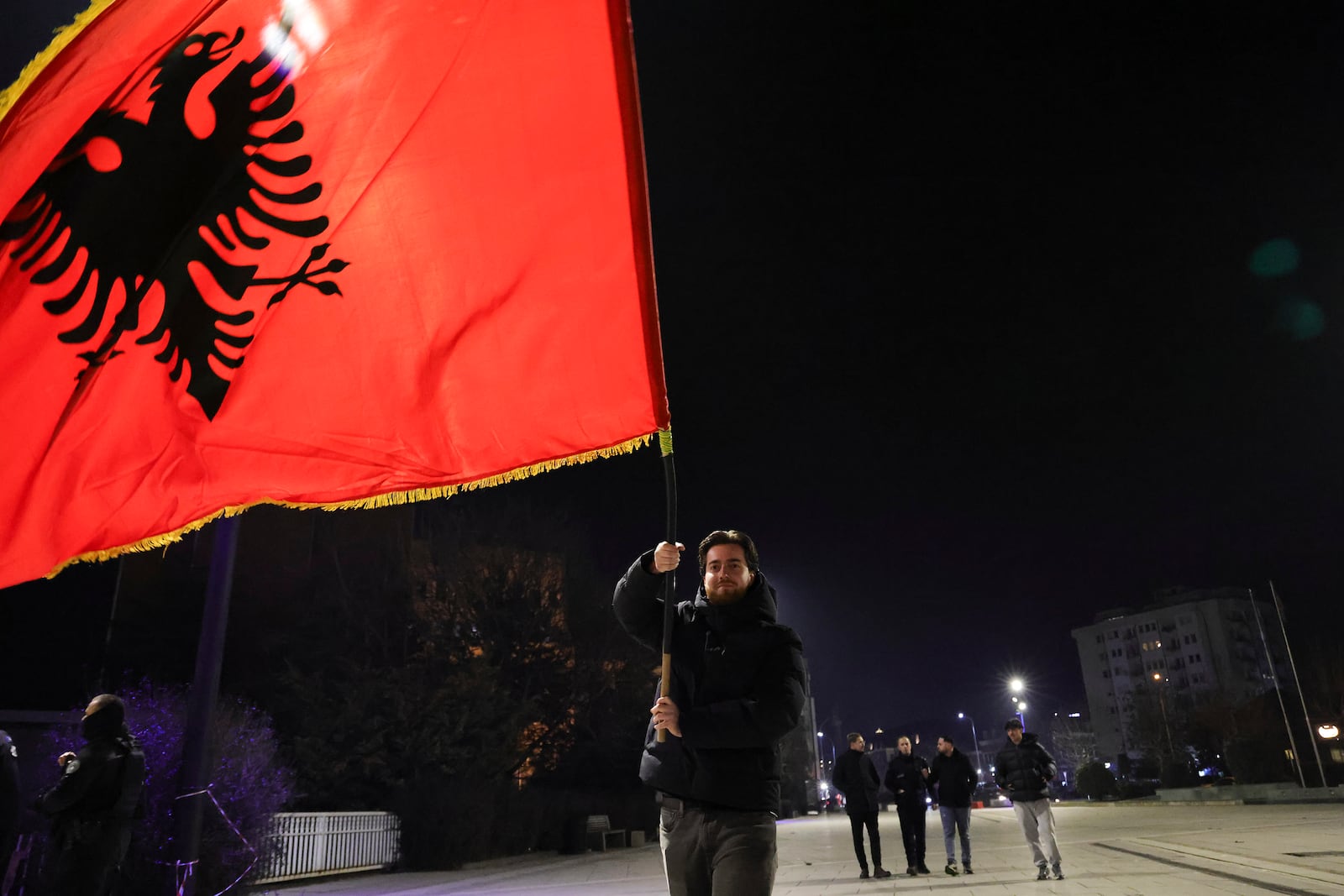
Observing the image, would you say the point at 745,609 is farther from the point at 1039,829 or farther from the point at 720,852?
the point at 1039,829

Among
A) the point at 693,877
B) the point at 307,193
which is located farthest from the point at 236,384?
the point at 693,877

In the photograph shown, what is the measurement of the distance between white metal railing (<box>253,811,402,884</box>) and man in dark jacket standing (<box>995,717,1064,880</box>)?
999cm

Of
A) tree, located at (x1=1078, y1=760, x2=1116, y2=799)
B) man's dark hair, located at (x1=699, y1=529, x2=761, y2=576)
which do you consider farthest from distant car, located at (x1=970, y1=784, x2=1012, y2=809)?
man's dark hair, located at (x1=699, y1=529, x2=761, y2=576)

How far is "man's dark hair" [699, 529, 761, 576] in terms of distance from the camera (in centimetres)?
395

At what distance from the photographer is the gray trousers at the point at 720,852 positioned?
329 cm

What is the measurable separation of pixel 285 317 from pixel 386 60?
133 cm

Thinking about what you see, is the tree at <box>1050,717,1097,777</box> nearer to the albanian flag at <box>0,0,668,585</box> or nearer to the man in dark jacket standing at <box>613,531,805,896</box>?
the man in dark jacket standing at <box>613,531,805,896</box>

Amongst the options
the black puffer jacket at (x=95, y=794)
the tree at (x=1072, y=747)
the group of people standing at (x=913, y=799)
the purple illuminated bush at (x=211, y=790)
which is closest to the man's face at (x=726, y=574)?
the black puffer jacket at (x=95, y=794)

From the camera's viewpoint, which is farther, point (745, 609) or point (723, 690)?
point (745, 609)

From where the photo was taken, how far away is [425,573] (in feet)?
89.3

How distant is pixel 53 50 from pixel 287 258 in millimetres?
1412

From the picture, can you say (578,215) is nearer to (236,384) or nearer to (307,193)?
(307,193)

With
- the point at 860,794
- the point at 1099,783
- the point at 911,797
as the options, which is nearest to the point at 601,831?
the point at 911,797

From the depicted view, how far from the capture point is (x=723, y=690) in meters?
3.60
